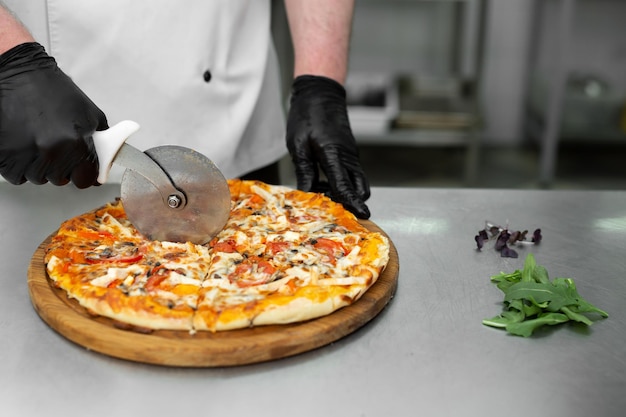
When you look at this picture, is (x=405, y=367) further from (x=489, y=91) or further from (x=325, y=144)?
(x=489, y=91)

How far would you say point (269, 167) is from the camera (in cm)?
226

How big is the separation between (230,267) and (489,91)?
14.6ft

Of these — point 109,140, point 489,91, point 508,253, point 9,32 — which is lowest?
point 489,91

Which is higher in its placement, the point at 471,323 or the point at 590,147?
the point at 471,323

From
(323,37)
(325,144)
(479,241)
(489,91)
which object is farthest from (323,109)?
(489,91)

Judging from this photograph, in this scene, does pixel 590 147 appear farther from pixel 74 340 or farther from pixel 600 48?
pixel 74 340

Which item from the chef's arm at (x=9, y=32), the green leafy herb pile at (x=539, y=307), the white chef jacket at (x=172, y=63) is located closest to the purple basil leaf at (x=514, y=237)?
the green leafy herb pile at (x=539, y=307)

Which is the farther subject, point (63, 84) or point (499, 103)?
point (499, 103)

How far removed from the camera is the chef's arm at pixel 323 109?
1764mm

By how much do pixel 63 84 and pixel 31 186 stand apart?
2.21 feet

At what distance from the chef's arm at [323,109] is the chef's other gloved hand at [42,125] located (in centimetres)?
61

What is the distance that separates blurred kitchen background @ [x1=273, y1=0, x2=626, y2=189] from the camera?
445cm

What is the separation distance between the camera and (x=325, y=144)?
70.3 inches

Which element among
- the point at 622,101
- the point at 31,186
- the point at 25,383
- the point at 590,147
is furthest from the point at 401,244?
the point at 590,147
